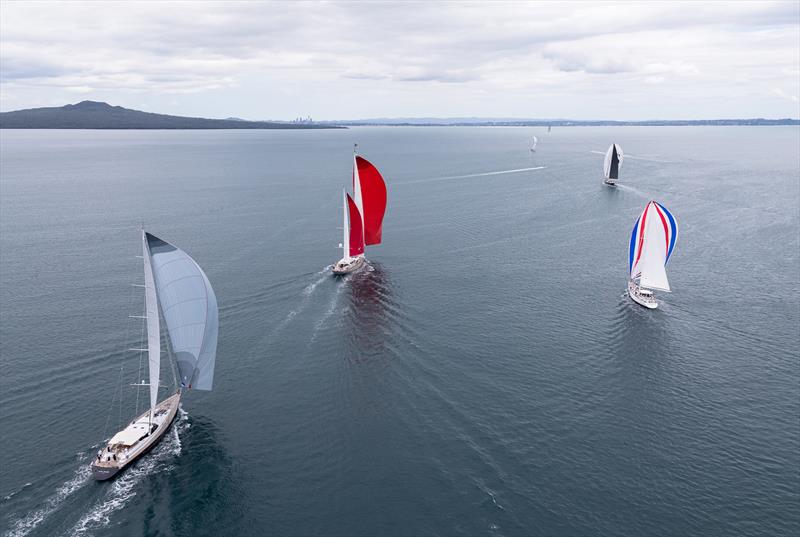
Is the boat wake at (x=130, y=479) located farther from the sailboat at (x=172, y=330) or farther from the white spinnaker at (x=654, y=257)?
the white spinnaker at (x=654, y=257)

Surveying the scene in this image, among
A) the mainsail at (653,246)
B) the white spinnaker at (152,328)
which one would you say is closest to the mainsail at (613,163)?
the mainsail at (653,246)

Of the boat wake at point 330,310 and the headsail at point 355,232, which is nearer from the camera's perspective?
the boat wake at point 330,310

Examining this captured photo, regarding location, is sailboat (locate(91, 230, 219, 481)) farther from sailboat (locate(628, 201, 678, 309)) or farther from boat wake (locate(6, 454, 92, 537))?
sailboat (locate(628, 201, 678, 309))

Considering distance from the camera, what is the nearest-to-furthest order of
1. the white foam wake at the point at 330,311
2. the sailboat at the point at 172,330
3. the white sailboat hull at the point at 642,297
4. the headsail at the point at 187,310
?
1. the sailboat at the point at 172,330
2. the headsail at the point at 187,310
3. the white foam wake at the point at 330,311
4. the white sailboat hull at the point at 642,297

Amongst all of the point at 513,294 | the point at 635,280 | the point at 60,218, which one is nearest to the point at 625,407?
the point at 513,294

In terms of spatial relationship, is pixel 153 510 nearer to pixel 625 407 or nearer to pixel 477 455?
pixel 477 455

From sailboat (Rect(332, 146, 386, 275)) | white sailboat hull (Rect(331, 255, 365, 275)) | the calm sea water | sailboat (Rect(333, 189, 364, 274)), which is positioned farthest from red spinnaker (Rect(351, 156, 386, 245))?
white sailboat hull (Rect(331, 255, 365, 275))
